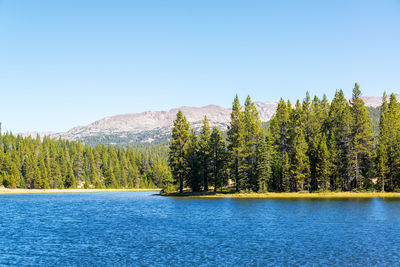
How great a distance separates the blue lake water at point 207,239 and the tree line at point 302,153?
36843mm

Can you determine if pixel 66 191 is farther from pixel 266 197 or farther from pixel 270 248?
pixel 270 248

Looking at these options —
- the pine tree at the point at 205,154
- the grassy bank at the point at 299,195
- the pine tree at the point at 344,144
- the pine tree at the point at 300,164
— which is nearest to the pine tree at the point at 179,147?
the pine tree at the point at 205,154

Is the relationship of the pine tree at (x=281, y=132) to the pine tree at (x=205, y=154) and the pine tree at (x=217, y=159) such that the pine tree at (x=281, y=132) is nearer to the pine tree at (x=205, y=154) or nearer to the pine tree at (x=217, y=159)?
the pine tree at (x=217, y=159)

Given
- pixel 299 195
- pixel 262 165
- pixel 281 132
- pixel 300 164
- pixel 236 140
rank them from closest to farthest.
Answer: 1. pixel 299 195
2. pixel 300 164
3. pixel 262 165
4. pixel 236 140
5. pixel 281 132

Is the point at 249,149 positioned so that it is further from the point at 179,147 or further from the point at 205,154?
the point at 179,147

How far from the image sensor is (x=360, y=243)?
36.0 meters

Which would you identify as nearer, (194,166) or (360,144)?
(360,144)

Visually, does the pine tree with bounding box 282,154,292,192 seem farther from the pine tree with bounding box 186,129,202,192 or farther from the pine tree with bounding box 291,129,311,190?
the pine tree with bounding box 186,129,202,192

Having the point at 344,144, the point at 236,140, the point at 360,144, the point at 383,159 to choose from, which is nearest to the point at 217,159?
the point at 236,140

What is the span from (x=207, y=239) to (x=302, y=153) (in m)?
63.5

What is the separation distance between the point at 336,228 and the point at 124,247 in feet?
80.8

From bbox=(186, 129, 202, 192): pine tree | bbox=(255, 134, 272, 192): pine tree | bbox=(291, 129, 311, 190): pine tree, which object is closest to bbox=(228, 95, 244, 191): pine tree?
bbox=(255, 134, 272, 192): pine tree

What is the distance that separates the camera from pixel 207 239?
39.4 metres

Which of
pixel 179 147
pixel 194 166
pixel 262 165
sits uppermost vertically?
pixel 179 147
